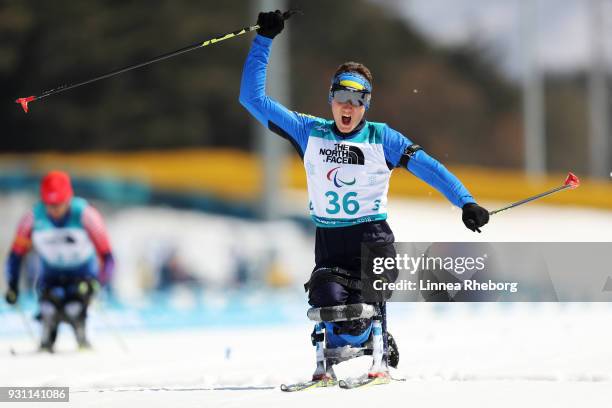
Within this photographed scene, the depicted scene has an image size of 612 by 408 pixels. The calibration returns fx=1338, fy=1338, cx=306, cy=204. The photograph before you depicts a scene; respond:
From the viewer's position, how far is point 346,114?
6.91m

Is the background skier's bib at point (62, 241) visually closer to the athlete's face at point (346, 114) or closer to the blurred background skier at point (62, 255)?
the blurred background skier at point (62, 255)

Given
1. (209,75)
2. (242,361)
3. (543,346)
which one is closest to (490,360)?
(543,346)

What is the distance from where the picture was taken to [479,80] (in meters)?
47.0

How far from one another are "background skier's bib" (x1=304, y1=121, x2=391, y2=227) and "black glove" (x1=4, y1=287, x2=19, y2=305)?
13.5ft

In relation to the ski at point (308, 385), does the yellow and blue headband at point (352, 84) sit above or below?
above

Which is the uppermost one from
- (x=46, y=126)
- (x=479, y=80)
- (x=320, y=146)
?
(x=479, y=80)

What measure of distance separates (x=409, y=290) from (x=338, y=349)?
0.50 meters

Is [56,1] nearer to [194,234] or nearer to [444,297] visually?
[194,234]

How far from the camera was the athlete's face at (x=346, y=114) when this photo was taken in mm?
6910

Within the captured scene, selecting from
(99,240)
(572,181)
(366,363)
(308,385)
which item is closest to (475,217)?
(572,181)

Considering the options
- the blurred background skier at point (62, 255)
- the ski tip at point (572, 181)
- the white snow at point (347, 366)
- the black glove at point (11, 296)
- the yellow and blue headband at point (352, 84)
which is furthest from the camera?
the blurred background skier at point (62, 255)

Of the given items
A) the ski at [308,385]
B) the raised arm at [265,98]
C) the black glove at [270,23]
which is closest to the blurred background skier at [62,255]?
the raised arm at [265,98]

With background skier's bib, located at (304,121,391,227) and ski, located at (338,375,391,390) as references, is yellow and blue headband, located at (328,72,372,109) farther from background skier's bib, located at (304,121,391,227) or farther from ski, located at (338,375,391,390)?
ski, located at (338,375,391,390)

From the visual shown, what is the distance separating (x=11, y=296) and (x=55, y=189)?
0.90 metres
